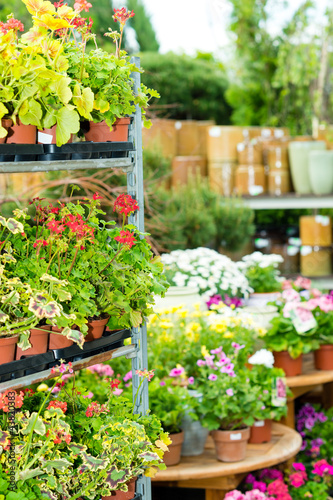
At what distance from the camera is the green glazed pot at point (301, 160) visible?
5562 millimetres

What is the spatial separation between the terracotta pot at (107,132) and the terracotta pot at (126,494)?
0.81 meters

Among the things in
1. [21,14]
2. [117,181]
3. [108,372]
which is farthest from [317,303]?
[21,14]

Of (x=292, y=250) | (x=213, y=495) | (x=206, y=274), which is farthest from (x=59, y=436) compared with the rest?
(x=292, y=250)

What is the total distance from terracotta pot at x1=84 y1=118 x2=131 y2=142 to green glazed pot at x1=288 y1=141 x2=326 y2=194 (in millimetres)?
4194

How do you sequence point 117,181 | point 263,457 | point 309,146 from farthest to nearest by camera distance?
point 309,146
point 117,181
point 263,457

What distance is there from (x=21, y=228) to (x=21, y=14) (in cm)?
420

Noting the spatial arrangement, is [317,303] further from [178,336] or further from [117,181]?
[117,181]

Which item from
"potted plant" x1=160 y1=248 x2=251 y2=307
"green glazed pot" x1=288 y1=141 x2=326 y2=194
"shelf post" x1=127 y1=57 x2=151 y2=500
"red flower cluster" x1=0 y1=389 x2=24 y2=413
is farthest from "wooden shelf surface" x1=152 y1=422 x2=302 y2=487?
"green glazed pot" x1=288 y1=141 x2=326 y2=194

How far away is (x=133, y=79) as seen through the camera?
1.59 metres

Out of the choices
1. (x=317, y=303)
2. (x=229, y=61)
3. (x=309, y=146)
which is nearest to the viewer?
(x=317, y=303)

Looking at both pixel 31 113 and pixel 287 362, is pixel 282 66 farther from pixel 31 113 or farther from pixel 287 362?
pixel 31 113

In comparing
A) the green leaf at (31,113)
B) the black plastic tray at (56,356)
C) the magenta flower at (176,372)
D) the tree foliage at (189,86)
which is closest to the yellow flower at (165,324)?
the magenta flower at (176,372)

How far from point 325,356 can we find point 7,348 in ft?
6.91

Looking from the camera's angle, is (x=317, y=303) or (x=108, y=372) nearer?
(x=108, y=372)
